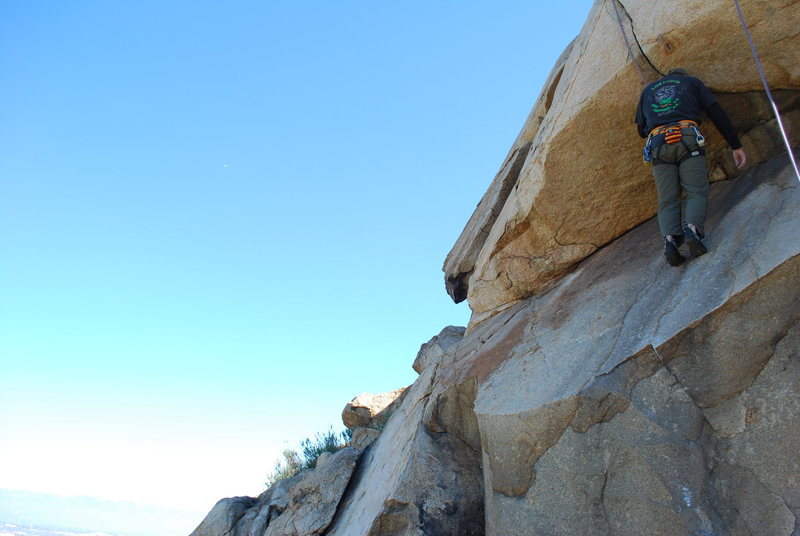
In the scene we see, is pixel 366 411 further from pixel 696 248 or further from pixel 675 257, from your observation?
pixel 696 248

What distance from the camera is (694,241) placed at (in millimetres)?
4934

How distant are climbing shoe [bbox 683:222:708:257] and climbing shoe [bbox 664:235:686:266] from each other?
4.7 inches

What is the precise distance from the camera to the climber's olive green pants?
511cm

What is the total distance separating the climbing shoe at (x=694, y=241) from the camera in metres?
4.91

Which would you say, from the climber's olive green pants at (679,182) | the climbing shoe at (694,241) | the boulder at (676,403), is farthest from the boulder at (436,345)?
the climbing shoe at (694,241)

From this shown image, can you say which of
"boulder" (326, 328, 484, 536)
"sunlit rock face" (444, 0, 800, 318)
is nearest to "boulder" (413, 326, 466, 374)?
"sunlit rock face" (444, 0, 800, 318)

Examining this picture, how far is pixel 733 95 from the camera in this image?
19.0 feet

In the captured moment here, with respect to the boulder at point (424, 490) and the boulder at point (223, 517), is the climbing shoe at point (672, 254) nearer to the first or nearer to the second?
the boulder at point (424, 490)

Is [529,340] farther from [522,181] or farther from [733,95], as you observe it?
[733,95]

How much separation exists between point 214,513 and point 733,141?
1087 cm

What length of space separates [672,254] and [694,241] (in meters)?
0.23

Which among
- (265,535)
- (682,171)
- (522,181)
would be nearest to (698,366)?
(682,171)

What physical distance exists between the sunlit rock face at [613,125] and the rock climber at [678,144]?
1.25 ft

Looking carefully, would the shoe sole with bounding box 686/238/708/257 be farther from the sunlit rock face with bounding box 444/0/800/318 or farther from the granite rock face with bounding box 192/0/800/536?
the sunlit rock face with bounding box 444/0/800/318
